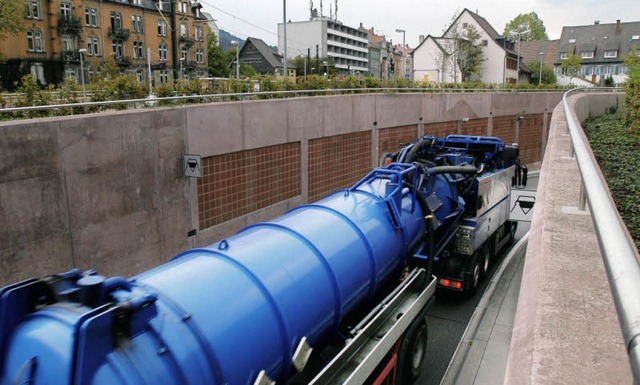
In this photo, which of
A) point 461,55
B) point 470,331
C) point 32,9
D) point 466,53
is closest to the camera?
point 470,331

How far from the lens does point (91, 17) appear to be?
51.5m

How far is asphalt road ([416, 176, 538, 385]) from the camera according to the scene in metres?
8.74

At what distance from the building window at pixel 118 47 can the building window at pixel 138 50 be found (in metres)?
1.74

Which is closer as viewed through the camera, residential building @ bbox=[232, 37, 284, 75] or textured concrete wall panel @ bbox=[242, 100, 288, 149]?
textured concrete wall panel @ bbox=[242, 100, 288, 149]

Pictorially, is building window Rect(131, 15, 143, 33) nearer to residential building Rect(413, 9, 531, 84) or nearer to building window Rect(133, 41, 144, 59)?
building window Rect(133, 41, 144, 59)

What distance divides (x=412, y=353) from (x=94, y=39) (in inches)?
2061

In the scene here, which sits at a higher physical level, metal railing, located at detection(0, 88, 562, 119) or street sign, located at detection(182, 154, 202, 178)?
metal railing, located at detection(0, 88, 562, 119)

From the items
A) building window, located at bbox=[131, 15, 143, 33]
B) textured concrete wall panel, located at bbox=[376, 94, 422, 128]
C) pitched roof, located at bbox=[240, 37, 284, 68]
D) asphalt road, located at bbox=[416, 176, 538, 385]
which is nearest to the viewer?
asphalt road, located at bbox=[416, 176, 538, 385]

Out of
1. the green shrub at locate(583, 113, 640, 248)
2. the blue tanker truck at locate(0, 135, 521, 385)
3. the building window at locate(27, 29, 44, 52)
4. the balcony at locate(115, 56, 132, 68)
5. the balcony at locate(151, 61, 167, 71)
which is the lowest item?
the blue tanker truck at locate(0, 135, 521, 385)

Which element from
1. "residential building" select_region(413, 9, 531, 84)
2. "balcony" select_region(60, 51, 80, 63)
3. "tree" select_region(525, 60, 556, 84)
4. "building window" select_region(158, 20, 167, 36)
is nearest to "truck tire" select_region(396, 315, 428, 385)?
"balcony" select_region(60, 51, 80, 63)

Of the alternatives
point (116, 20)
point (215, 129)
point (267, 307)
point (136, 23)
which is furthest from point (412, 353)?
point (136, 23)

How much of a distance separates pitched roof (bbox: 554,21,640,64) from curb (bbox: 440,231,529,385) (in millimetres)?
85240

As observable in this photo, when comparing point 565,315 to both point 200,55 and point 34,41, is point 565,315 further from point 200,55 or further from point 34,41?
point 200,55

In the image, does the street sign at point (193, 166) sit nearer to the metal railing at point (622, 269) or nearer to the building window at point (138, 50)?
the metal railing at point (622, 269)
